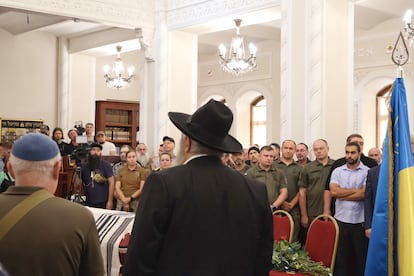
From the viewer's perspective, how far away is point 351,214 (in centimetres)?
542

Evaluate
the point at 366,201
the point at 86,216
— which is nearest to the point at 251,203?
the point at 86,216

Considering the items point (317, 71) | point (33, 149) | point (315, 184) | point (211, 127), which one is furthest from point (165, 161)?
point (33, 149)

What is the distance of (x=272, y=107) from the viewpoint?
1335 centimetres

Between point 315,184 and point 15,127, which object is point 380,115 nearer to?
point 315,184

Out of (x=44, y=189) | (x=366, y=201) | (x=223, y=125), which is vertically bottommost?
(x=366, y=201)

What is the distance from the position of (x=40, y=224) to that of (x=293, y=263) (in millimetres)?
2392

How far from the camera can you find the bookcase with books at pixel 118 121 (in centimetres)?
1401

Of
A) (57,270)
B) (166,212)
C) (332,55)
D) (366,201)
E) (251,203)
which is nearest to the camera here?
(57,270)

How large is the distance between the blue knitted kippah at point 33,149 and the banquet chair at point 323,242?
2708mm

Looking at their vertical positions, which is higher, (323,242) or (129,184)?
(129,184)

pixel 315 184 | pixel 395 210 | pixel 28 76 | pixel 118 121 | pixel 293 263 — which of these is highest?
pixel 28 76

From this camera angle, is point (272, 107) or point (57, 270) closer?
point (57, 270)

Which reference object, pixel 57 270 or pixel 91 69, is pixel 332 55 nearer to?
pixel 57 270

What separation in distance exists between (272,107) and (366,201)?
8.42 m
